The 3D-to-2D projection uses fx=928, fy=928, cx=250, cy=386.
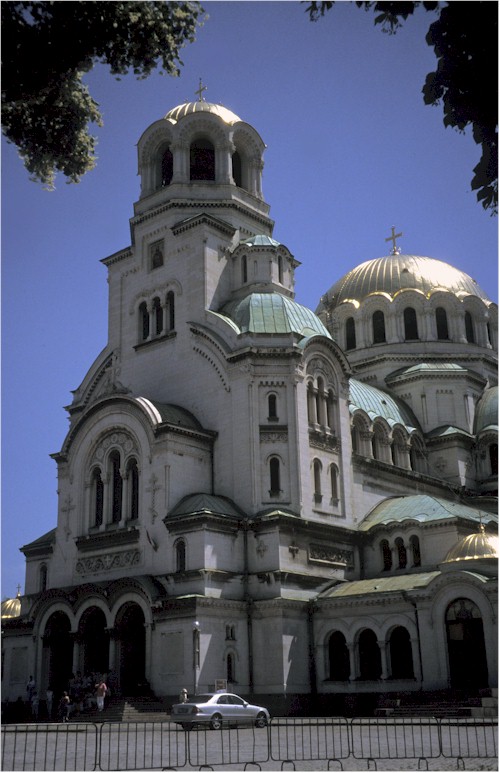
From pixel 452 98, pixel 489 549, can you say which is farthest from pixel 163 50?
pixel 489 549

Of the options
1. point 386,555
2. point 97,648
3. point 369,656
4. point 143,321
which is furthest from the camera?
point 143,321

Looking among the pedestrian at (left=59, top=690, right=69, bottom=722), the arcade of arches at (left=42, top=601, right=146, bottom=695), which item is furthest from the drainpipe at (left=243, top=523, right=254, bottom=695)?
the pedestrian at (left=59, top=690, right=69, bottom=722)

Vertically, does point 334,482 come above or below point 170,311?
below

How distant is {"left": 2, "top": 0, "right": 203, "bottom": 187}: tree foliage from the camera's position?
1454 centimetres

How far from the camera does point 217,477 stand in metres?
41.0

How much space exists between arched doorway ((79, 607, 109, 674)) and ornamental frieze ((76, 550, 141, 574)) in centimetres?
202

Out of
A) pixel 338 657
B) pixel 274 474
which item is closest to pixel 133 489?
pixel 274 474

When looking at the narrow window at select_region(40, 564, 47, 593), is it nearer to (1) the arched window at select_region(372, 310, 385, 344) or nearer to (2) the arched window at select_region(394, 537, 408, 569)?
(2) the arched window at select_region(394, 537, 408, 569)

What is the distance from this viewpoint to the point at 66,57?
1488 centimetres

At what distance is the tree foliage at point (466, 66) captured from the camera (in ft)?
43.0

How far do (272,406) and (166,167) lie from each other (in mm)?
16716

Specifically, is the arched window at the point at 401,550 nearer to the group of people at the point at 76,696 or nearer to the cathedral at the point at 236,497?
the cathedral at the point at 236,497

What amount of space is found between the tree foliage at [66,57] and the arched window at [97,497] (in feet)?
91.0

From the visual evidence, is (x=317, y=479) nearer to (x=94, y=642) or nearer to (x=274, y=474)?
(x=274, y=474)
